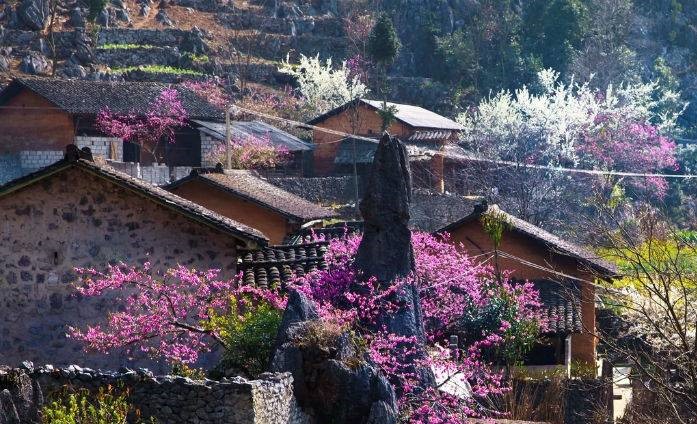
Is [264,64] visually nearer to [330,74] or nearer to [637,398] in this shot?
[330,74]

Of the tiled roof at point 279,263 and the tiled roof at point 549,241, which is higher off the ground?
the tiled roof at point 549,241

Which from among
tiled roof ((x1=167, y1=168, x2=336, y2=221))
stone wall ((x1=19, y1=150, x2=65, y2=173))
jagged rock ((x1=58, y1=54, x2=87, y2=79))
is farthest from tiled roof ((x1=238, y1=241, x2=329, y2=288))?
jagged rock ((x1=58, y1=54, x2=87, y2=79))

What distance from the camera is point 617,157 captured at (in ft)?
227

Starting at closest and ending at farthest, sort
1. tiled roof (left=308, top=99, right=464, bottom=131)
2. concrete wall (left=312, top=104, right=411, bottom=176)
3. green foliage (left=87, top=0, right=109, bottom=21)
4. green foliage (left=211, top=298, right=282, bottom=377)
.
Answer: green foliage (left=211, top=298, right=282, bottom=377) → tiled roof (left=308, top=99, right=464, bottom=131) → concrete wall (left=312, top=104, right=411, bottom=176) → green foliage (left=87, top=0, right=109, bottom=21)

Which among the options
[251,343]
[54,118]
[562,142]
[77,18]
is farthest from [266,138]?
[251,343]

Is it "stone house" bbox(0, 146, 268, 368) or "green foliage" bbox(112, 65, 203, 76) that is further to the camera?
"green foliage" bbox(112, 65, 203, 76)

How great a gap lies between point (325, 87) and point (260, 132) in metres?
15.4

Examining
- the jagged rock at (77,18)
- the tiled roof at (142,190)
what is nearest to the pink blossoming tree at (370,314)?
the tiled roof at (142,190)

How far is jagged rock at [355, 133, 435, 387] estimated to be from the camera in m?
17.9

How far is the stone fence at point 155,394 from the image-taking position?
13.2 m

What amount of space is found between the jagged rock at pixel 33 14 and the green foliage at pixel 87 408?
6880 cm

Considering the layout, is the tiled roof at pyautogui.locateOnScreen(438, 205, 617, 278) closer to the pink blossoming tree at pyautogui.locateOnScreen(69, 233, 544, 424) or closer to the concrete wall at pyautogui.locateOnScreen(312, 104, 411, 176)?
the pink blossoming tree at pyautogui.locateOnScreen(69, 233, 544, 424)

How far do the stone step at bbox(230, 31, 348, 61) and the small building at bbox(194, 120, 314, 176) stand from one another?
20825 millimetres

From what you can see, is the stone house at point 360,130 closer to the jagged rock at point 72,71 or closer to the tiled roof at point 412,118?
the tiled roof at point 412,118
